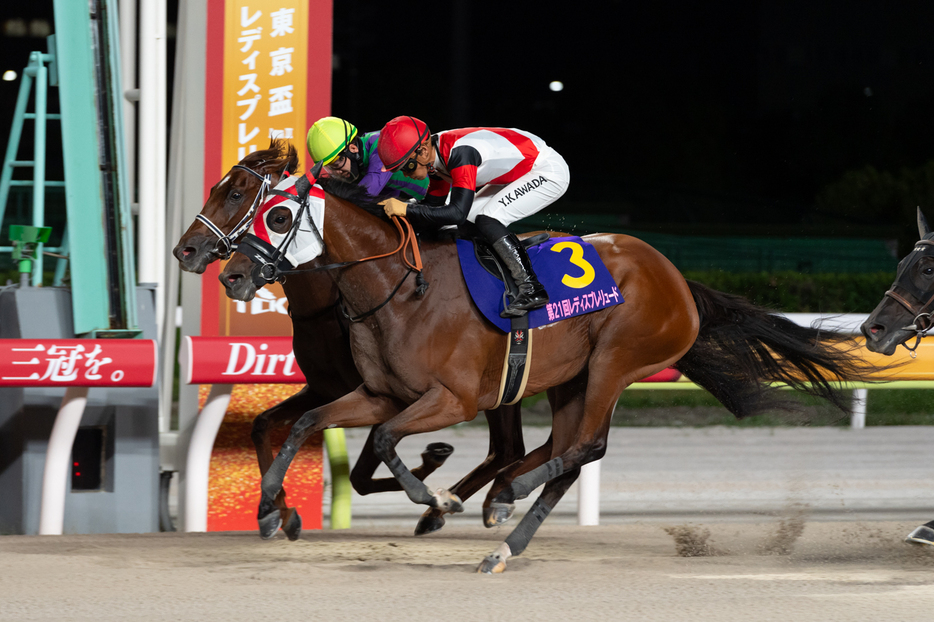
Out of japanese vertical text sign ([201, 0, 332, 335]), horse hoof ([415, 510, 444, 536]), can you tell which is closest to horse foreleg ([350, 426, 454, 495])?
horse hoof ([415, 510, 444, 536])

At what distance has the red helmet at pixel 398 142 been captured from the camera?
11.6 feet

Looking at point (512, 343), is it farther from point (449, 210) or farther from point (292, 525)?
point (292, 525)

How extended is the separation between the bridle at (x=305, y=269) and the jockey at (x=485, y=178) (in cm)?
9

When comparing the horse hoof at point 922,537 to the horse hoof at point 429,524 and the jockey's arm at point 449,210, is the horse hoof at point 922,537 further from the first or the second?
the jockey's arm at point 449,210

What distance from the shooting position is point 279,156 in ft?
12.0

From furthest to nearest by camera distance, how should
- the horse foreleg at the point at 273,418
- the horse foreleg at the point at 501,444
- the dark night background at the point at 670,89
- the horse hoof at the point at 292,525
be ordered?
the dark night background at the point at 670,89 < the horse foreleg at the point at 501,444 < the horse foreleg at the point at 273,418 < the horse hoof at the point at 292,525

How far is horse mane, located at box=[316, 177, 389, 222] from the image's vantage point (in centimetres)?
366

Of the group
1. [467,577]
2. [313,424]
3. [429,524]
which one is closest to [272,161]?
[313,424]

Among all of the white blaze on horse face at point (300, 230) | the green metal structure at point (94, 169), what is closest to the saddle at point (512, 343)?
the white blaze on horse face at point (300, 230)

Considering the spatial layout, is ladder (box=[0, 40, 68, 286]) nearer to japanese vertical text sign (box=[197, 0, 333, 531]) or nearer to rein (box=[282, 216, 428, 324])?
japanese vertical text sign (box=[197, 0, 333, 531])

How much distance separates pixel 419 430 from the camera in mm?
3430

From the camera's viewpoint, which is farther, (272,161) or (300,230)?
(272,161)

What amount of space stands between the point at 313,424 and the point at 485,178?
1.09 m

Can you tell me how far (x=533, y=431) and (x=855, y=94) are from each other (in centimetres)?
997
